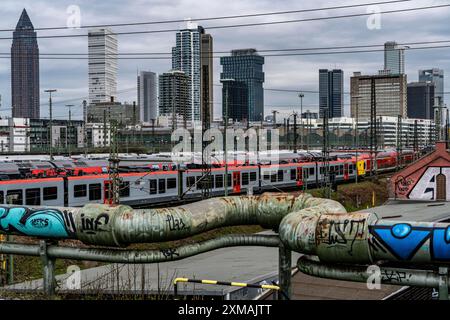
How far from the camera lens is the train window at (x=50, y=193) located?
3844cm

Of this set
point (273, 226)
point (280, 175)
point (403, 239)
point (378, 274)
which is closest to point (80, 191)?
point (280, 175)

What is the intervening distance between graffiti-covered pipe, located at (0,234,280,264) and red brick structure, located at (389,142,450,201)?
57.2 metres

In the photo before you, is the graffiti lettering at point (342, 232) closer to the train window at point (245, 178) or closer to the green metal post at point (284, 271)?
the green metal post at point (284, 271)

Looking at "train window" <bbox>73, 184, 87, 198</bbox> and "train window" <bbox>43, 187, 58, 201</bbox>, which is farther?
"train window" <bbox>73, 184, 87, 198</bbox>

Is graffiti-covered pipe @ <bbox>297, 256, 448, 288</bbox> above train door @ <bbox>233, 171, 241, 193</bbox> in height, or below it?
above

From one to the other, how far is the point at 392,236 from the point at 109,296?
441 cm

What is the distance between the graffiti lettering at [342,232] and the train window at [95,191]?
3718 centimetres

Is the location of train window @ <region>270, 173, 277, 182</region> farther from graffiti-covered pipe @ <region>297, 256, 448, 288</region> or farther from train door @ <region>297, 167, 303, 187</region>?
graffiti-covered pipe @ <region>297, 256, 448, 288</region>

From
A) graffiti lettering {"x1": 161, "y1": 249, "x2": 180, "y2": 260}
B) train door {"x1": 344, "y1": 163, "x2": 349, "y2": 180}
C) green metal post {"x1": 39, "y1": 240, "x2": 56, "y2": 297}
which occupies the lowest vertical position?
train door {"x1": 344, "y1": 163, "x2": 349, "y2": 180}

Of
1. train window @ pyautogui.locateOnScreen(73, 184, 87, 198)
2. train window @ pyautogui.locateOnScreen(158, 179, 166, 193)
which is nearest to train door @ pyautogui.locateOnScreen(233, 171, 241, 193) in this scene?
train window @ pyautogui.locateOnScreen(158, 179, 166, 193)

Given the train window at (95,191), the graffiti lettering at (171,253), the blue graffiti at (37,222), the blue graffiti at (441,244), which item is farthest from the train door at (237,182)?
the blue graffiti at (441,244)

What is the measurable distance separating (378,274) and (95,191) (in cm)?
3772

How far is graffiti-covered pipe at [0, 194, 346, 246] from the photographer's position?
740cm

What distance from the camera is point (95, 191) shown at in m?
42.3
